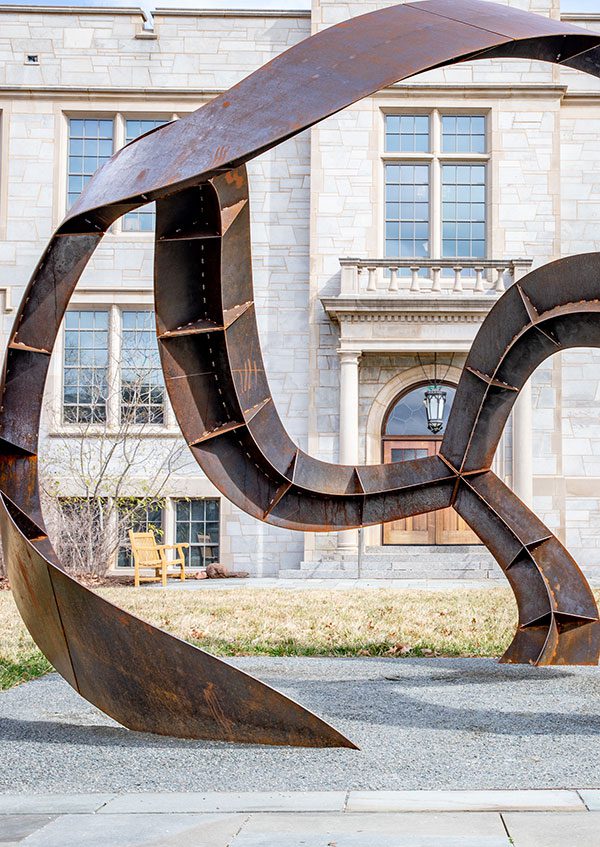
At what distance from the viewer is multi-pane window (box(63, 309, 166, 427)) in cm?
2222

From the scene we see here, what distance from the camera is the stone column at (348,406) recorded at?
21250mm

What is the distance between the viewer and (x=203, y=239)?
6.13 m

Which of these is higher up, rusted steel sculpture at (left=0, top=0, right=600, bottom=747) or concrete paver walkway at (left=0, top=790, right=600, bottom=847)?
rusted steel sculpture at (left=0, top=0, right=600, bottom=747)

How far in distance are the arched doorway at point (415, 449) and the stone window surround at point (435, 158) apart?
3.35 metres

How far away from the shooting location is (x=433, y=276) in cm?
2155

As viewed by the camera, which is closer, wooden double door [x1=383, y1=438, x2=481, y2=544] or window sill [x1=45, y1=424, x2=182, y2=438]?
window sill [x1=45, y1=424, x2=182, y2=438]

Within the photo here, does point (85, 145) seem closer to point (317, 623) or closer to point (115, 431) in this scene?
point (115, 431)

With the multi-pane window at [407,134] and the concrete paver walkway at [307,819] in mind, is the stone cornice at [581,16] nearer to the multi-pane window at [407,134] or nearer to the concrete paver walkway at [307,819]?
the multi-pane window at [407,134]

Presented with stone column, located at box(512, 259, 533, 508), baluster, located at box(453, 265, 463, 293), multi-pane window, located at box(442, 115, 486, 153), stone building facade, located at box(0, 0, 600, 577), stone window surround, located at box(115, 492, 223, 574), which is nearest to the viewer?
stone column, located at box(512, 259, 533, 508)

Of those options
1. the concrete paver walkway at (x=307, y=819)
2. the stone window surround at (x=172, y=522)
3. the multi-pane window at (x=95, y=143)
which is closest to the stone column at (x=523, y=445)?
the stone window surround at (x=172, y=522)

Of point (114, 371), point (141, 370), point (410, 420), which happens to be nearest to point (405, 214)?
point (410, 420)

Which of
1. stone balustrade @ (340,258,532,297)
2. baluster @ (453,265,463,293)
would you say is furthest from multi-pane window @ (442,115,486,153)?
baluster @ (453,265,463,293)

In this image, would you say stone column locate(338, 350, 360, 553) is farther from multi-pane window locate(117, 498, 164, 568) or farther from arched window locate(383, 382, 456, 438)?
multi-pane window locate(117, 498, 164, 568)

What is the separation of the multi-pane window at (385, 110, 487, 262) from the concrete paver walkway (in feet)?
65.2
